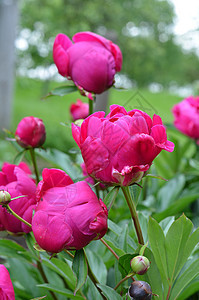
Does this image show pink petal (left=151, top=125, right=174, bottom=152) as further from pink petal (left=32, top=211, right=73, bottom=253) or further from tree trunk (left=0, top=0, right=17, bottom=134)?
tree trunk (left=0, top=0, right=17, bottom=134)

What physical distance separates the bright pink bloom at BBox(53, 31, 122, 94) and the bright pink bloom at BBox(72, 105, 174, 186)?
0.63 feet

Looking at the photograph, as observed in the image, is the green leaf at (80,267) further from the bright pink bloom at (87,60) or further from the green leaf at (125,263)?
the bright pink bloom at (87,60)

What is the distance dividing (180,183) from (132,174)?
545 mm

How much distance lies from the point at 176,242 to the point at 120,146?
0.14 meters

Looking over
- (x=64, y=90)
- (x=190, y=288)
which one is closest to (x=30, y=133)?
(x=64, y=90)

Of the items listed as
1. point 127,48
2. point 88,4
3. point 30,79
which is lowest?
point 30,79

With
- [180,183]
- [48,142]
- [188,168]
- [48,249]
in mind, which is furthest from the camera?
[48,142]

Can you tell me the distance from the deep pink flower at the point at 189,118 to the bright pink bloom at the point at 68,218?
Answer: 635 mm

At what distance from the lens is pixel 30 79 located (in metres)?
10.3

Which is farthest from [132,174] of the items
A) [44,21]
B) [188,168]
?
[44,21]

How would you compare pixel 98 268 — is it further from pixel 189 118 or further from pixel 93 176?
pixel 189 118

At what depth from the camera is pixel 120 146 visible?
35cm

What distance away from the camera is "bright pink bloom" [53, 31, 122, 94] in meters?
0.53

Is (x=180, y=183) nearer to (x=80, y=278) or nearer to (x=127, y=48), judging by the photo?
(x=80, y=278)
